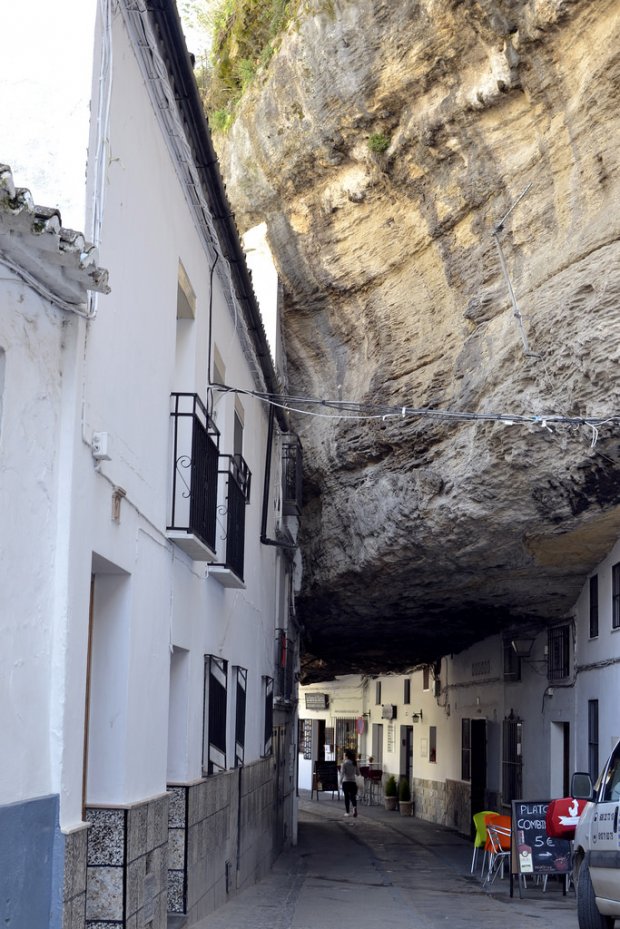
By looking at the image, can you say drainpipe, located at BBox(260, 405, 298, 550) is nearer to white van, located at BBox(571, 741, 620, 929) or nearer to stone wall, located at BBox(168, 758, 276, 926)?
stone wall, located at BBox(168, 758, 276, 926)

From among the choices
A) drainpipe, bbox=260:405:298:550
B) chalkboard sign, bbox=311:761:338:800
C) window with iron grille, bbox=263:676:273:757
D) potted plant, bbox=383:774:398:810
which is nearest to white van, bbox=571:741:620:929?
drainpipe, bbox=260:405:298:550

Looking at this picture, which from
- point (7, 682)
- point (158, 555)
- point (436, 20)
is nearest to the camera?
point (7, 682)

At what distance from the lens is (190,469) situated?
8.13 meters

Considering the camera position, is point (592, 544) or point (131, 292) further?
point (592, 544)

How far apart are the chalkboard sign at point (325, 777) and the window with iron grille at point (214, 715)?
24289mm

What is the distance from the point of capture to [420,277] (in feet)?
46.2

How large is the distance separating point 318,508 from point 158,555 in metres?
9.78

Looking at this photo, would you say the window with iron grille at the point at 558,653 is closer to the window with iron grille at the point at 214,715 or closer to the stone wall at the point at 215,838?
the stone wall at the point at 215,838

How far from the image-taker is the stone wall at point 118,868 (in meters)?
6.23

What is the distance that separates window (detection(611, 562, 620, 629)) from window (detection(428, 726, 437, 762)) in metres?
14.5

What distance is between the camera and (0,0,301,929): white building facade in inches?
198

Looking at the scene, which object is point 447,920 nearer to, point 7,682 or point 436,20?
point 7,682

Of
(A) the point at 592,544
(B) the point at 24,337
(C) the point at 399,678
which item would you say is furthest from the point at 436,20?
(C) the point at 399,678

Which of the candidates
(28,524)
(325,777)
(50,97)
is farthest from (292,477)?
(325,777)
